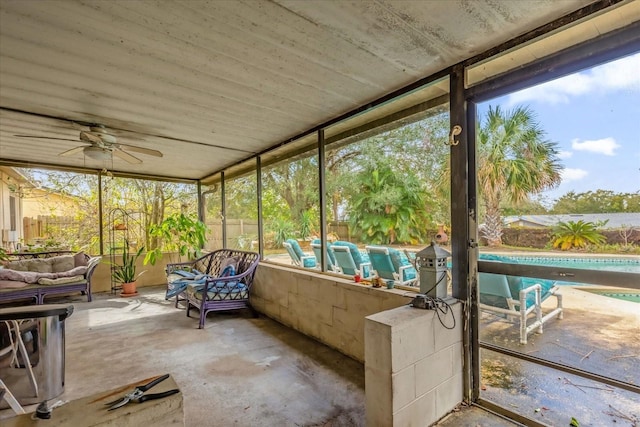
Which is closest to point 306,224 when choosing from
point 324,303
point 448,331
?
point 324,303

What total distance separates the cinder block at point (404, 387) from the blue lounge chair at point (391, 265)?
1.06 m

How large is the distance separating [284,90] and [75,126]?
2.40 metres

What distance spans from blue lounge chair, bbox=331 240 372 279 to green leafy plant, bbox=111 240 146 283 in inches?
169

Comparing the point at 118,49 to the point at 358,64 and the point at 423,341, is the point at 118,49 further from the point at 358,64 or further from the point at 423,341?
the point at 423,341

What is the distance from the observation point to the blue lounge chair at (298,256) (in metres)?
3.83

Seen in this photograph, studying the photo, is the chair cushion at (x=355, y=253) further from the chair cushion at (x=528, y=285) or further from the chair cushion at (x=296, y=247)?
the chair cushion at (x=528, y=285)

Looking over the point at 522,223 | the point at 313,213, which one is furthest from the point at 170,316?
the point at 522,223

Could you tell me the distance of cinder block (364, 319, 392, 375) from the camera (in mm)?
1677

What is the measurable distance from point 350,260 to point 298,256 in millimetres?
793

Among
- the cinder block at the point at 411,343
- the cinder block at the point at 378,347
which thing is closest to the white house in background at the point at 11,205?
the cinder block at the point at 378,347

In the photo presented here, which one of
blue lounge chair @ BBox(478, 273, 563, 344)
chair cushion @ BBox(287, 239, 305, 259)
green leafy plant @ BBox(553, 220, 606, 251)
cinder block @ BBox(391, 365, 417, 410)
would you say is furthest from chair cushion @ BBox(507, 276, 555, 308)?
chair cushion @ BBox(287, 239, 305, 259)

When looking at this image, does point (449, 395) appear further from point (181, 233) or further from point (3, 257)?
point (3, 257)

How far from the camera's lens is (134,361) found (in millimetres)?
2836

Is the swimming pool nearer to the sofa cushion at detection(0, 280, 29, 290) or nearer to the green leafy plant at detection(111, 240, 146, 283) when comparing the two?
the green leafy plant at detection(111, 240, 146, 283)
